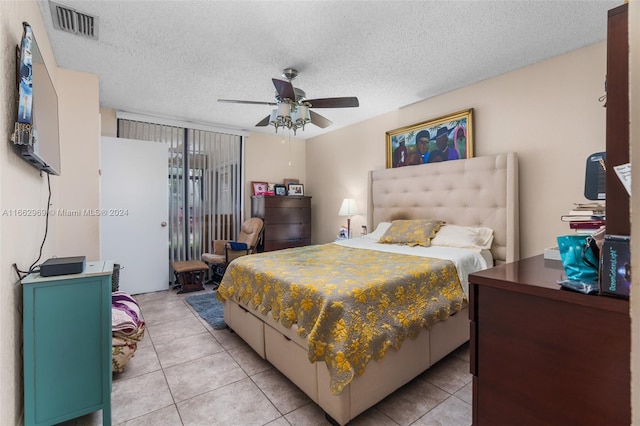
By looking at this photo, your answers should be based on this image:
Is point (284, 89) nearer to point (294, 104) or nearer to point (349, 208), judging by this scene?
point (294, 104)

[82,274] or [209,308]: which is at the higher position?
[82,274]

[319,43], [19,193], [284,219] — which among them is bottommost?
[284,219]

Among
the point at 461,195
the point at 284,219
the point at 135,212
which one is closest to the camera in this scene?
the point at 461,195

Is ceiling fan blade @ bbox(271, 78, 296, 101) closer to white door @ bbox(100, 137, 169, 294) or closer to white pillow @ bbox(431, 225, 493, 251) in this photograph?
white pillow @ bbox(431, 225, 493, 251)

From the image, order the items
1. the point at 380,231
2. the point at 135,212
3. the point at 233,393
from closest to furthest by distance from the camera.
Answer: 1. the point at 233,393
2. the point at 380,231
3. the point at 135,212

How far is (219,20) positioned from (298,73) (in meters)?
0.94

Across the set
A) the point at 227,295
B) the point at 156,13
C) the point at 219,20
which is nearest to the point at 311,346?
the point at 227,295

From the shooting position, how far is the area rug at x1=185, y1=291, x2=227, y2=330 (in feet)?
10.2

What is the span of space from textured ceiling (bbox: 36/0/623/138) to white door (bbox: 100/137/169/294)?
0.80 meters

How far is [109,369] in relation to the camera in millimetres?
1618

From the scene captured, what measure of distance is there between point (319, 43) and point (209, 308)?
9.94ft

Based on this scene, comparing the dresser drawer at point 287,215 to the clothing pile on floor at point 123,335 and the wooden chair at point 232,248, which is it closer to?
the wooden chair at point 232,248

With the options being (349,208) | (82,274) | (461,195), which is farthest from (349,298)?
(349,208)

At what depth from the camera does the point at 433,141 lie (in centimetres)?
361
